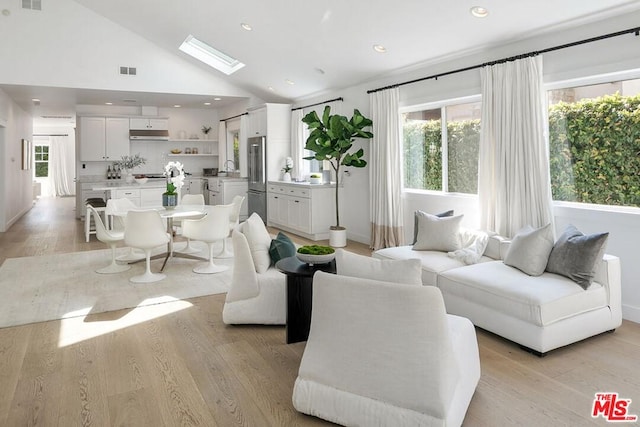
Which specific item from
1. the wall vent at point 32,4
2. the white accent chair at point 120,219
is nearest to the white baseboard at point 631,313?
the white accent chair at point 120,219

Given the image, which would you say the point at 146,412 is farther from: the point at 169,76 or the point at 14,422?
the point at 169,76

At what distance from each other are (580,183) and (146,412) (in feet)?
13.1

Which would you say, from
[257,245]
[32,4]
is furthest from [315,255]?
[32,4]

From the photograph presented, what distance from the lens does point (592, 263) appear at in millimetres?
3225

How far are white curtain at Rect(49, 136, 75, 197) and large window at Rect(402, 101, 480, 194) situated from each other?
1459cm

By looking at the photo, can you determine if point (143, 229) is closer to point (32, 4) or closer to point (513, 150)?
point (513, 150)

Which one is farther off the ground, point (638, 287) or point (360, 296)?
point (360, 296)

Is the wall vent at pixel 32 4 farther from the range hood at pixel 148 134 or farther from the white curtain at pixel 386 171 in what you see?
the white curtain at pixel 386 171

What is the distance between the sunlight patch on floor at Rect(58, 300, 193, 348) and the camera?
341 centimetres

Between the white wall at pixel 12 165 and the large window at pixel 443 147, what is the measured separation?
742 cm

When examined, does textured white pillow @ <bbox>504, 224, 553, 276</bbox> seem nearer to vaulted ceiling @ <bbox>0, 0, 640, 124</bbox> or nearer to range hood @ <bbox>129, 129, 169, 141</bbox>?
vaulted ceiling @ <bbox>0, 0, 640, 124</bbox>

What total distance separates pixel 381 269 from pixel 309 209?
5.08 m

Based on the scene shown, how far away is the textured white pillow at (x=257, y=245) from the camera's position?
146 inches

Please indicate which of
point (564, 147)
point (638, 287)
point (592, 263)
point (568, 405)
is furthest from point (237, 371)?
point (564, 147)
